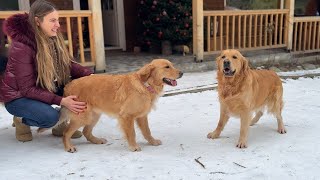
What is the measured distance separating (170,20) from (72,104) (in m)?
5.31

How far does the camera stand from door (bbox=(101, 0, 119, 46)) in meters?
9.45

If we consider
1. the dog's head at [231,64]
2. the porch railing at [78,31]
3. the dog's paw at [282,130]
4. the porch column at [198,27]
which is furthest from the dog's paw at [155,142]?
the porch column at [198,27]

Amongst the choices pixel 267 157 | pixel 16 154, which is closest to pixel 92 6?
pixel 16 154

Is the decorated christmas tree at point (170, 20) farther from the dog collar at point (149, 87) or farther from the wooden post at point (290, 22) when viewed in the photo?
the dog collar at point (149, 87)

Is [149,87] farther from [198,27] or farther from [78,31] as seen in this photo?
[198,27]

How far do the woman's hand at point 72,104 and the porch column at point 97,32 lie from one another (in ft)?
10.4

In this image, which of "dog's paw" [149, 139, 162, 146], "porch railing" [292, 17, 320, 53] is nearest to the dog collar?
"dog's paw" [149, 139, 162, 146]

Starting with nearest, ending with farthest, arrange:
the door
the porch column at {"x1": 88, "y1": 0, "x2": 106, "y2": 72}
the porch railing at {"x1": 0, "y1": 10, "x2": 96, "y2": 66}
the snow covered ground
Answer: the snow covered ground → the porch railing at {"x1": 0, "y1": 10, "x2": 96, "y2": 66} → the porch column at {"x1": 88, "y1": 0, "x2": 106, "y2": 72} → the door

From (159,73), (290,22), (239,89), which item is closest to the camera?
(159,73)

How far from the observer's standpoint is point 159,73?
321 cm

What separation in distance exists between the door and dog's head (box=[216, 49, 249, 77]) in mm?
6559

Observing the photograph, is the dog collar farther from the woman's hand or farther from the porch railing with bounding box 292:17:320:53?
the porch railing with bounding box 292:17:320:53

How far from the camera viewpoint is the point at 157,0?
319 inches

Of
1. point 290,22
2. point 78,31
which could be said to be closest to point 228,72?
point 78,31
